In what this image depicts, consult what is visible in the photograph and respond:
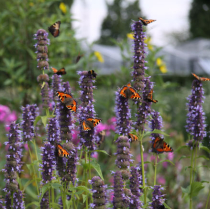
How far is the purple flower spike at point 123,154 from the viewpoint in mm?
2027

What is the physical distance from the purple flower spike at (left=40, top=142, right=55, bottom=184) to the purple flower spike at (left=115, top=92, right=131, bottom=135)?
1.74ft

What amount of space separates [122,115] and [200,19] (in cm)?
4814

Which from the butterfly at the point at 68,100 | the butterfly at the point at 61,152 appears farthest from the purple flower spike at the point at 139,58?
the butterfly at the point at 61,152

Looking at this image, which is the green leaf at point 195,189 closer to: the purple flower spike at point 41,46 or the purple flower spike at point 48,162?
the purple flower spike at point 48,162

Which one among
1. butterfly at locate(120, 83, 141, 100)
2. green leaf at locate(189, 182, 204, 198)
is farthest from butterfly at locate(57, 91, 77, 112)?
green leaf at locate(189, 182, 204, 198)

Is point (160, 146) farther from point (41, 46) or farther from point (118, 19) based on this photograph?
point (118, 19)

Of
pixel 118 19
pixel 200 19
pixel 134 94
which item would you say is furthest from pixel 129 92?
pixel 118 19

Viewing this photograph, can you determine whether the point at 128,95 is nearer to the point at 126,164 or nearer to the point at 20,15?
the point at 126,164

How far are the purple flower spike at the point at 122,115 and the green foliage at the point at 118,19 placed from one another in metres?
59.7

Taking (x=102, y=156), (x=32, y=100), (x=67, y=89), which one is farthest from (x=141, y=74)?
(x=102, y=156)

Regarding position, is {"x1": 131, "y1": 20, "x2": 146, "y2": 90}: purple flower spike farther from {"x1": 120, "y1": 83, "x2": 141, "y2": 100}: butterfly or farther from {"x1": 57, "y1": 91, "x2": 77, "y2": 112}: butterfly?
{"x1": 57, "y1": 91, "x2": 77, "y2": 112}: butterfly

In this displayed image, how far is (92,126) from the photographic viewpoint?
231 centimetres

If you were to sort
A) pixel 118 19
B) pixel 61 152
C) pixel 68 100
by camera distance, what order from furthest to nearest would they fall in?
pixel 118 19 → pixel 68 100 → pixel 61 152

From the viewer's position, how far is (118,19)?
206ft
